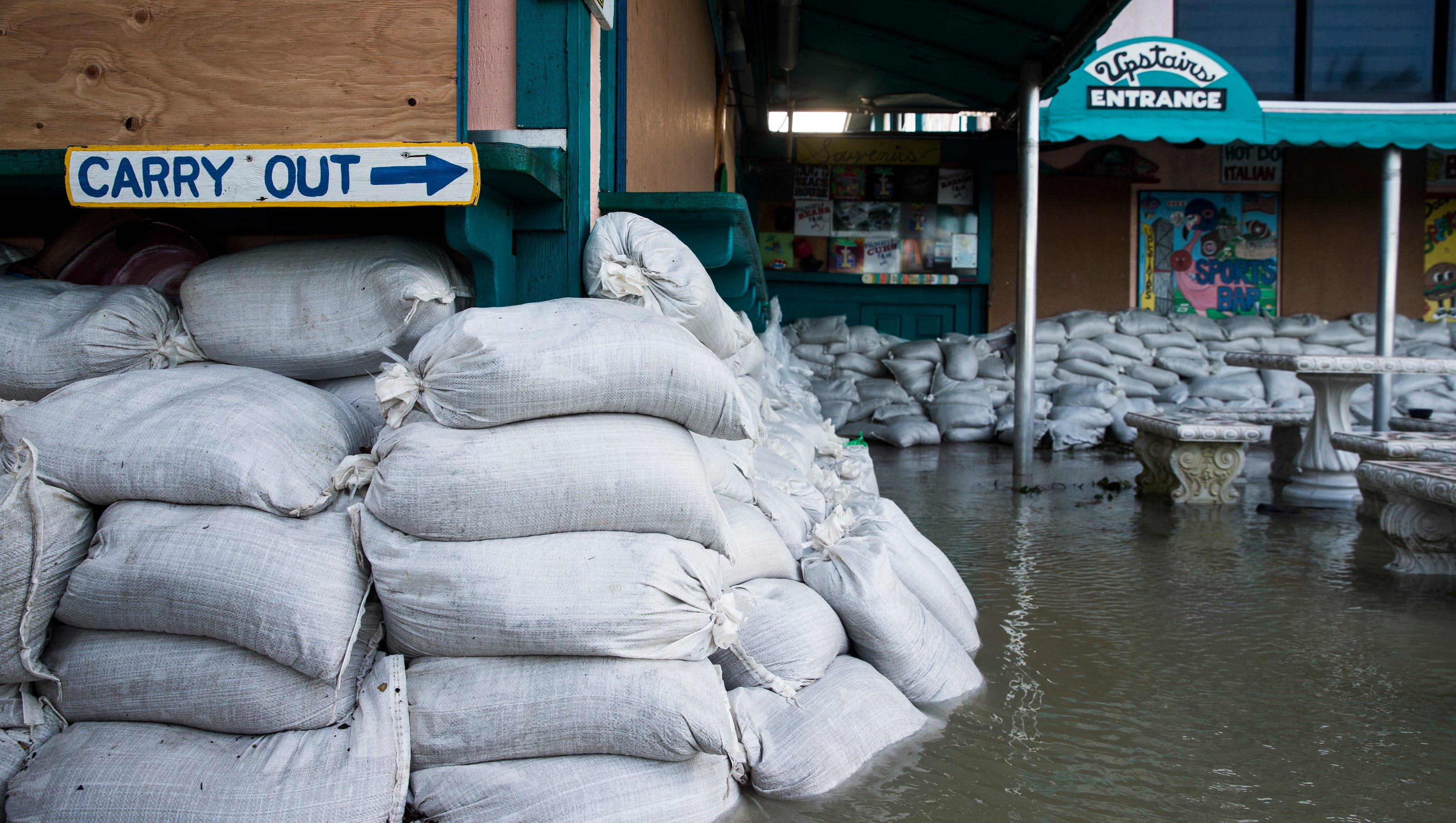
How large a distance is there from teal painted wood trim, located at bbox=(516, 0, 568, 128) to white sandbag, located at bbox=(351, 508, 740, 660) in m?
1.00

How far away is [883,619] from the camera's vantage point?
1.94 m

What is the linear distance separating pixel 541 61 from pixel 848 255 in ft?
23.6

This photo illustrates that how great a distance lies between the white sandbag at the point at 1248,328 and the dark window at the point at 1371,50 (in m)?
1.85

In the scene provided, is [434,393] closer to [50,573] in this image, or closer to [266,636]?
[266,636]

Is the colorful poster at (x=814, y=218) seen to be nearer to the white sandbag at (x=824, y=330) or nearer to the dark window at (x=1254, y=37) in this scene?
the white sandbag at (x=824, y=330)

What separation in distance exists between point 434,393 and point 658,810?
75 cm

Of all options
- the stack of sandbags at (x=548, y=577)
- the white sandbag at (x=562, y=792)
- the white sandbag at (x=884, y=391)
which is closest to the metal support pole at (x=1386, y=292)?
the white sandbag at (x=884, y=391)

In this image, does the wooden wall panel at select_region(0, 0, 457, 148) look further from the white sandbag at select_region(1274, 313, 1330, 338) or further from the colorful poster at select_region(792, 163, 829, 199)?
the white sandbag at select_region(1274, 313, 1330, 338)

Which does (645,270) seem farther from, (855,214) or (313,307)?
(855,214)

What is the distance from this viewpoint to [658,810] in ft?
4.82

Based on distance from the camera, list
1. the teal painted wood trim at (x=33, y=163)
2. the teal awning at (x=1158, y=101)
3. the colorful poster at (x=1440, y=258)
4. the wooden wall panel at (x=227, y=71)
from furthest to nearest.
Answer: the colorful poster at (x=1440, y=258), the teal awning at (x=1158, y=101), the wooden wall panel at (x=227, y=71), the teal painted wood trim at (x=33, y=163)

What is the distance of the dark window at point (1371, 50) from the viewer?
25.9ft

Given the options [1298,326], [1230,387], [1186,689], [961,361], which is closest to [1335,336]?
[1298,326]

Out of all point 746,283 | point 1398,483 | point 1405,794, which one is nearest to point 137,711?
point 1405,794
